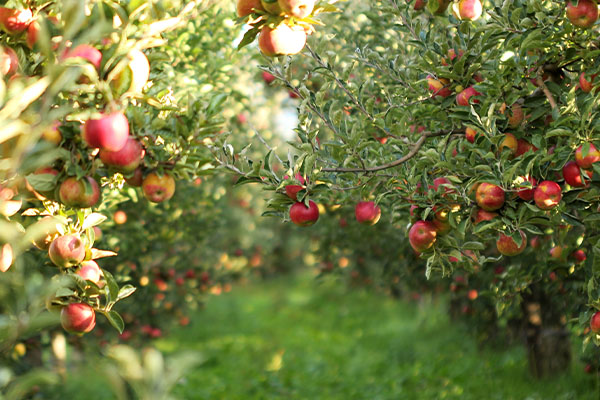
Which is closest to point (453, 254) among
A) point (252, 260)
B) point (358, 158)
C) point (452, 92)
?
point (358, 158)

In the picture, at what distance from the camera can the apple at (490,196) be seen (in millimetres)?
2535

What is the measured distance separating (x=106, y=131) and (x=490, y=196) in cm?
162

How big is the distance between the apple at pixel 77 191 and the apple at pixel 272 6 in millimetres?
930

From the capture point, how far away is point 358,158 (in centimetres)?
285

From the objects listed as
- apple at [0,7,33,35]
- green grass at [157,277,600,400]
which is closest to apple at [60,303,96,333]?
apple at [0,7,33,35]

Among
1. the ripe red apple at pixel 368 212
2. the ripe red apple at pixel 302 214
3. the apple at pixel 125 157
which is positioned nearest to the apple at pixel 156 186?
the apple at pixel 125 157

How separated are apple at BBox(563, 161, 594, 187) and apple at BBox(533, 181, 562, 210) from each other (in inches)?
5.0

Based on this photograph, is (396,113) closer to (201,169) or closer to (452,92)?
(452,92)

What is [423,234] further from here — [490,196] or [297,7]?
[297,7]

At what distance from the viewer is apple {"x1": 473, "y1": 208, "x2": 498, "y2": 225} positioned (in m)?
2.60

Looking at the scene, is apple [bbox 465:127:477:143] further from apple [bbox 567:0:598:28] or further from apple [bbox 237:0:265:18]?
apple [bbox 237:0:265:18]

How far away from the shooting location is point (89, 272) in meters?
2.36

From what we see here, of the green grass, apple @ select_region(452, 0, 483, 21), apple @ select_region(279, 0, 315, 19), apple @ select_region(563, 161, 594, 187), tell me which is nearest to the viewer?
apple @ select_region(279, 0, 315, 19)

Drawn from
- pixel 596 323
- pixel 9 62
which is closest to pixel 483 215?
pixel 596 323
